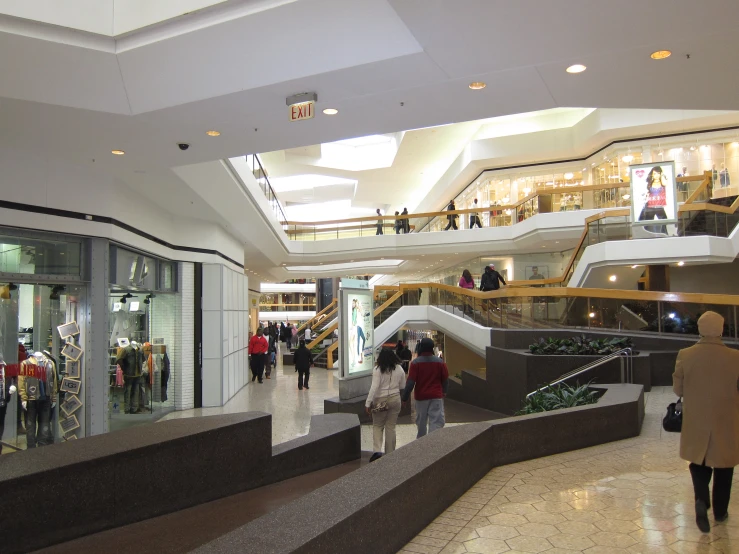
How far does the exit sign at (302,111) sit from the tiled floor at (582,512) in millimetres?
3613

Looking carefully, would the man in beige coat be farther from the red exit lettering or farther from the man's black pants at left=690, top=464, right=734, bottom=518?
the red exit lettering

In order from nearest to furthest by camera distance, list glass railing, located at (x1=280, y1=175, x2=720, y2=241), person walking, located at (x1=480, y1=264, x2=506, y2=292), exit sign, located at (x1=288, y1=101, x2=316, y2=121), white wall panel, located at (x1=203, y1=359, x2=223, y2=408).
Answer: exit sign, located at (x1=288, y1=101, x2=316, y2=121)
white wall panel, located at (x1=203, y1=359, x2=223, y2=408)
person walking, located at (x1=480, y1=264, x2=506, y2=292)
glass railing, located at (x1=280, y1=175, x2=720, y2=241)

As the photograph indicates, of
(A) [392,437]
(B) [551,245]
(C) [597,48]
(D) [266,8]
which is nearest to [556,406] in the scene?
(A) [392,437]

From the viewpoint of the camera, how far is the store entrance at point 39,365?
7.19 m

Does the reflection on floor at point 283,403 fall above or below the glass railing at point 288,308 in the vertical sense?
below

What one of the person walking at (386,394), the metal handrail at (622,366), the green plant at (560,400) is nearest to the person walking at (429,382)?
the person walking at (386,394)

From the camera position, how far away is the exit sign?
5305mm

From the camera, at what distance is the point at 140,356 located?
1065 cm

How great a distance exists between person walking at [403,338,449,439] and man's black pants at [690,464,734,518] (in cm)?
346

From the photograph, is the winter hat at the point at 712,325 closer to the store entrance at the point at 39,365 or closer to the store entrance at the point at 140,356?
→ the store entrance at the point at 39,365

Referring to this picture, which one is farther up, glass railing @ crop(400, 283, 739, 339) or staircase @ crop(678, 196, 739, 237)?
staircase @ crop(678, 196, 739, 237)

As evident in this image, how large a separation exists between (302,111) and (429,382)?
358 cm

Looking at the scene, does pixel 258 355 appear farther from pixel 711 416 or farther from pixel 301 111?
pixel 711 416

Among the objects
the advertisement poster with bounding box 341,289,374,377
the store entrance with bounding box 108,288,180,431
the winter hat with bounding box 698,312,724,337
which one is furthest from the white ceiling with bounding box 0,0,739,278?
the advertisement poster with bounding box 341,289,374,377
